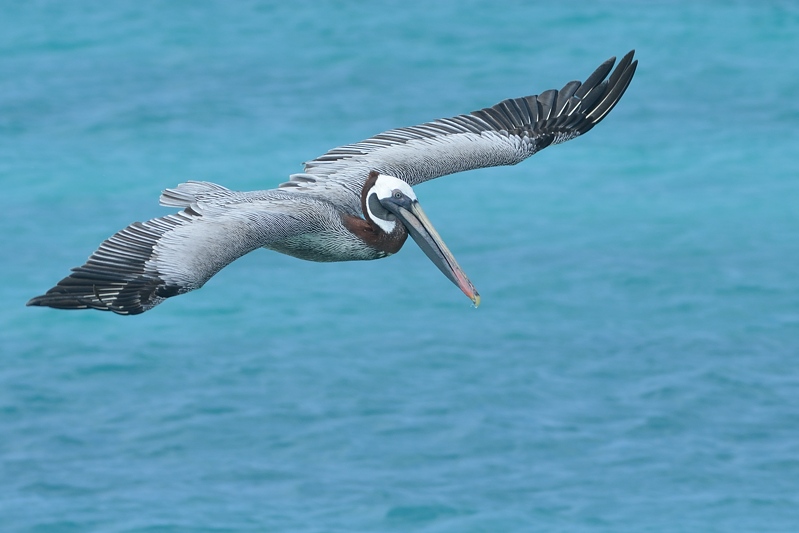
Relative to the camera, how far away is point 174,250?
9.53m

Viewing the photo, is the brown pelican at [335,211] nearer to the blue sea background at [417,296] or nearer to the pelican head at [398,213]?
the pelican head at [398,213]


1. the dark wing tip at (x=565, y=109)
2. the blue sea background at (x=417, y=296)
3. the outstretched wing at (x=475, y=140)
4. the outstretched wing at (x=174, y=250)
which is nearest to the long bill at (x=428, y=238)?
the outstretched wing at (x=475, y=140)

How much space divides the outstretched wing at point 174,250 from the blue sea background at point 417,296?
351 cm

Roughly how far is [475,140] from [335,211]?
1.60 metres

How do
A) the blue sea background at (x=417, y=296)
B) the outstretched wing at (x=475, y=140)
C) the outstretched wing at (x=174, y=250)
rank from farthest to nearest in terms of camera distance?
the blue sea background at (x=417, y=296) → the outstretched wing at (x=475, y=140) → the outstretched wing at (x=174, y=250)

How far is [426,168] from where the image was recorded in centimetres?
1161

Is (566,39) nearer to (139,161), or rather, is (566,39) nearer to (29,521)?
(139,161)

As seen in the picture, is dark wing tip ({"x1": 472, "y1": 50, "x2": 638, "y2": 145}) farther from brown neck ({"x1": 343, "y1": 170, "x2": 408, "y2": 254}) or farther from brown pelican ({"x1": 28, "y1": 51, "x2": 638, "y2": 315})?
brown neck ({"x1": 343, "y1": 170, "x2": 408, "y2": 254})

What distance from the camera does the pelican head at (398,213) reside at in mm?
10844

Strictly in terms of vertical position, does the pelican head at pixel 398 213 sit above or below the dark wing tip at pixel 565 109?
below

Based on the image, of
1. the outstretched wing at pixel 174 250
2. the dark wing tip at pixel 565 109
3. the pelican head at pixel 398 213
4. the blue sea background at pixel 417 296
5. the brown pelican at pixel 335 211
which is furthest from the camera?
the blue sea background at pixel 417 296

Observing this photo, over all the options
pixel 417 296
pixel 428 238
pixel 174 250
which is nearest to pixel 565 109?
pixel 428 238

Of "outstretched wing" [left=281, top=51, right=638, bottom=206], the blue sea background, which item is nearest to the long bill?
"outstretched wing" [left=281, top=51, right=638, bottom=206]

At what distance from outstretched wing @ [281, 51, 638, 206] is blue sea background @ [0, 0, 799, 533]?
125 inches
